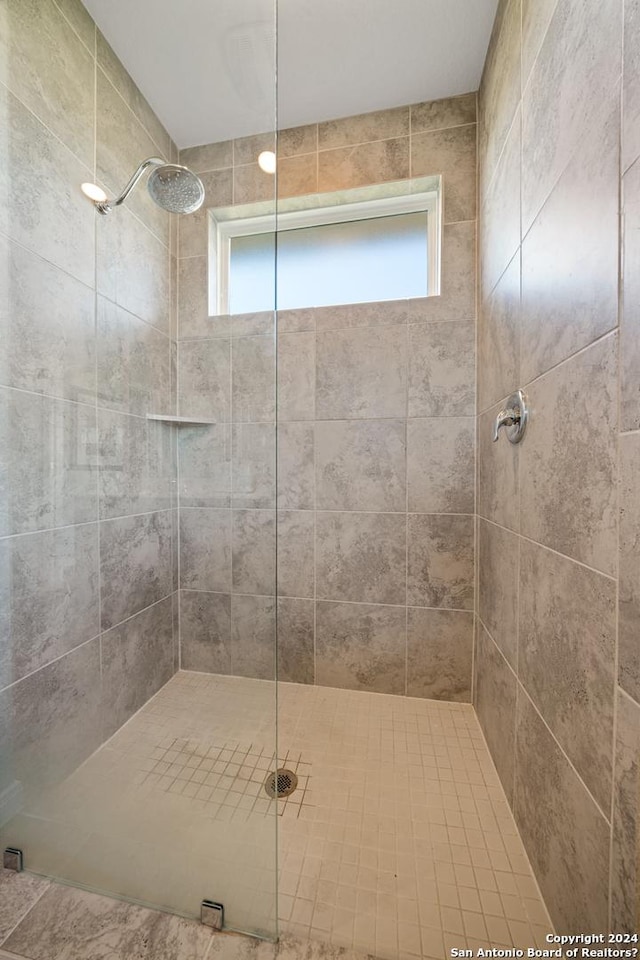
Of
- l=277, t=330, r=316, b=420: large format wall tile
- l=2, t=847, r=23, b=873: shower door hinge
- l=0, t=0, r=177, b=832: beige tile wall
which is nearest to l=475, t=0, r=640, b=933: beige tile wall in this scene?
l=277, t=330, r=316, b=420: large format wall tile

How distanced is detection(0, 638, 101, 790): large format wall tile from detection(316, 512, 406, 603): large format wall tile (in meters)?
0.90

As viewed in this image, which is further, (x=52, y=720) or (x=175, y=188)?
(x=175, y=188)

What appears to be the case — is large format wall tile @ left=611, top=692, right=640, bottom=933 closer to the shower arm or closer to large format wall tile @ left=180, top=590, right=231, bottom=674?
large format wall tile @ left=180, top=590, right=231, bottom=674

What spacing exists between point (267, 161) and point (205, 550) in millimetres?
1167

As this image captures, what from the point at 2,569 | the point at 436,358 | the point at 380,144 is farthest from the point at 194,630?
the point at 380,144

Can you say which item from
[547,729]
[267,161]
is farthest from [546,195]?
[547,729]

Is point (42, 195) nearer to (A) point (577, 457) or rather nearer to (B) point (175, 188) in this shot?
(B) point (175, 188)

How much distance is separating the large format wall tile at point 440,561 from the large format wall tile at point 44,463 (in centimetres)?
123

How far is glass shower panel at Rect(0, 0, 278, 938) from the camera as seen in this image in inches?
36.2

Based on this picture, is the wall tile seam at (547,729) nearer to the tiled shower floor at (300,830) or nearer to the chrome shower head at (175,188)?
the tiled shower floor at (300,830)

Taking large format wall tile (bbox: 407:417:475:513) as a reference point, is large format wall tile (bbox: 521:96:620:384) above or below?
above

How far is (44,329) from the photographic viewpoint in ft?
3.36

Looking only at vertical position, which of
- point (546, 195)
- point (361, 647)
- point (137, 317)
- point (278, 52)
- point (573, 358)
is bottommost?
point (361, 647)

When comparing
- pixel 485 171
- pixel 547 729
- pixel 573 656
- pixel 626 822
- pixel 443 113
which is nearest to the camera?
pixel 626 822
